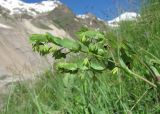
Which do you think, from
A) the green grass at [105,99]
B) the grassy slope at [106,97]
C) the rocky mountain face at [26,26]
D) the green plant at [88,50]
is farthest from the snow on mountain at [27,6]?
the green plant at [88,50]

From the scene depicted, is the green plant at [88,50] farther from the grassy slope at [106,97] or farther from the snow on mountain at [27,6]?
the snow on mountain at [27,6]

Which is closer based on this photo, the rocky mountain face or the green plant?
the green plant

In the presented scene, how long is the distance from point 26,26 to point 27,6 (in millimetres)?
2089

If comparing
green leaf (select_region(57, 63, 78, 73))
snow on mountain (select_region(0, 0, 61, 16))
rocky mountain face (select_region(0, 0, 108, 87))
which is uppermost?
snow on mountain (select_region(0, 0, 61, 16))

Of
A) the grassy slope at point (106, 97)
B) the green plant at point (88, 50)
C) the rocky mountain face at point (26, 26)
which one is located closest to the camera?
the green plant at point (88, 50)

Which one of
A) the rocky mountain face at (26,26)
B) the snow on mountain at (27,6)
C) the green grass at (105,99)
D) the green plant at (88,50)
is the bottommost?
the green grass at (105,99)

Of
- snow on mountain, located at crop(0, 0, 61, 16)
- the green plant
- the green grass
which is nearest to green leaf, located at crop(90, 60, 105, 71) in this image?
the green plant

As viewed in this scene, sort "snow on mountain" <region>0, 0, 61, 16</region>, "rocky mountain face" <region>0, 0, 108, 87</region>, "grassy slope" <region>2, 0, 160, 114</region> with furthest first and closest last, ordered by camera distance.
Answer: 1. "snow on mountain" <region>0, 0, 61, 16</region>
2. "rocky mountain face" <region>0, 0, 108, 87</region>
3. "grassy slope" <region>2, 0, 160, 114</region>

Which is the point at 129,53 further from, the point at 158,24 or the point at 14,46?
the point at 14,46

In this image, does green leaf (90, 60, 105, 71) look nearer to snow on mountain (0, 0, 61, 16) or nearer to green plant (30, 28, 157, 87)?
green plant (30, 28, 157, 87)

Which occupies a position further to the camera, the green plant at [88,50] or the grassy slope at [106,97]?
the grassy slope at [106,97]

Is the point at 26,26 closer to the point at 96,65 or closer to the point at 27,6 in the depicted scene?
the point at 27,6

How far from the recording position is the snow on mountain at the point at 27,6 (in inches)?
386

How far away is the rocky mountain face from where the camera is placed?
6.00 m
